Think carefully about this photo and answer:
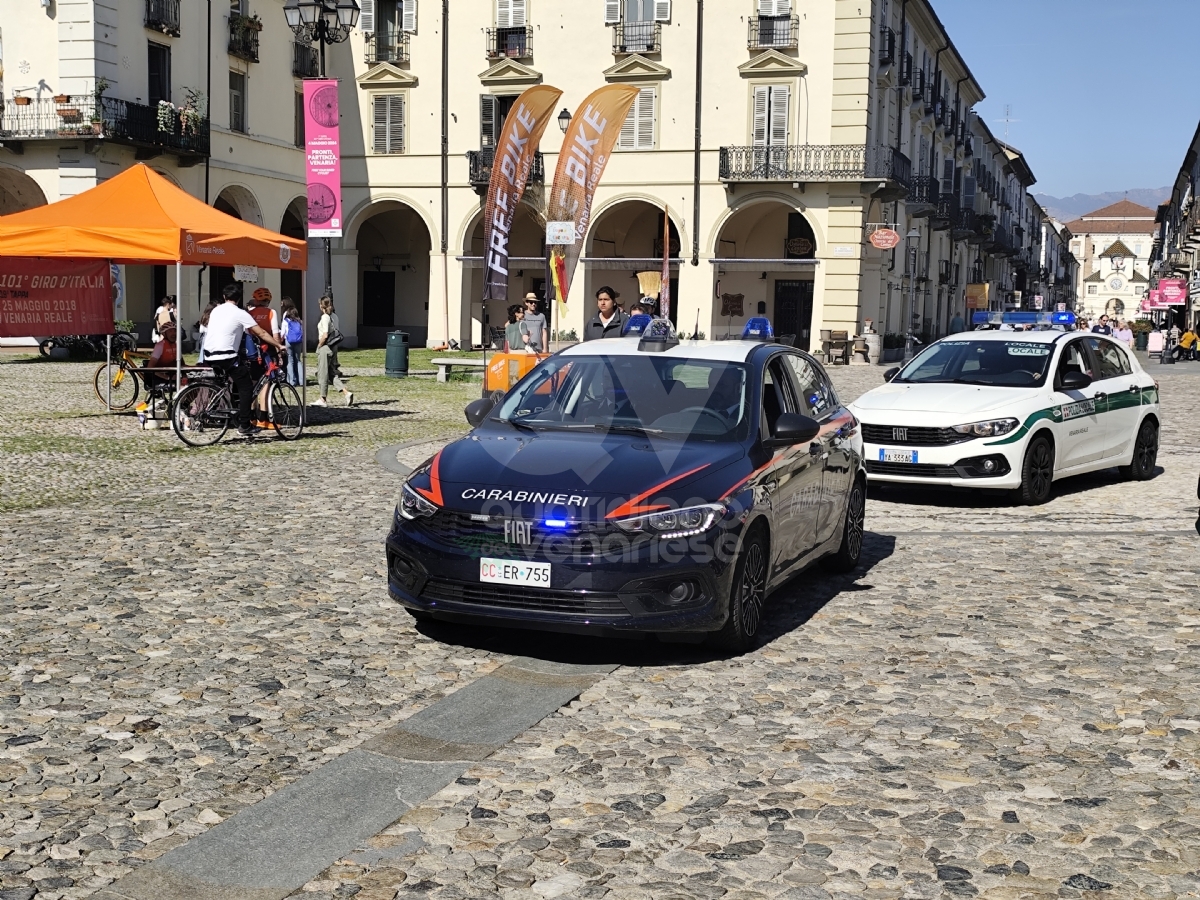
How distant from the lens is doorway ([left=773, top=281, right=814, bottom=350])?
43.9 metres

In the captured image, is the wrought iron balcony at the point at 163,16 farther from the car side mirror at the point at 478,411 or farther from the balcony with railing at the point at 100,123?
the car side mirror at the point at 478,411

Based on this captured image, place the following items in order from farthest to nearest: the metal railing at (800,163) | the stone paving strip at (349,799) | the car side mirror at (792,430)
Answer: the metal railing at (800,163)
the car side mirror at (792,430)
the stone paving strip at (349,799)

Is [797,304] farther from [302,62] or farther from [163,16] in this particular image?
[163,16]

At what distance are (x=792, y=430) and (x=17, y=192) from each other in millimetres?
34503

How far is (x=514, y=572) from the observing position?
20.2 feet

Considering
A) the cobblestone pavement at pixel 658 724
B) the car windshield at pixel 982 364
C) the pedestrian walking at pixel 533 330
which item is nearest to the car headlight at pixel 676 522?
the cobblestone pavement at pixel 658 724

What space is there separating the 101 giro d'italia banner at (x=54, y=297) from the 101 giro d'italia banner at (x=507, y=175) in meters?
5.74

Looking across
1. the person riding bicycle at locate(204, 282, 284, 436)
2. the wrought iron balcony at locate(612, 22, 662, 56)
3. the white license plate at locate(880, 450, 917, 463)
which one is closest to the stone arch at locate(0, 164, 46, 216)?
the wrought iron balcony at locate(612, 22, 662, 56)

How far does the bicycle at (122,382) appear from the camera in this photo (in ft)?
61.6

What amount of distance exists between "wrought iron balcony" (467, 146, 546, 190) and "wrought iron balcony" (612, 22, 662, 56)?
13.5ft

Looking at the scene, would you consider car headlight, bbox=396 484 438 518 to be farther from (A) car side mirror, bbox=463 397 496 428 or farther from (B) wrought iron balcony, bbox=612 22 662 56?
(B) wrought iron balcony, bbox=612 22 662 56

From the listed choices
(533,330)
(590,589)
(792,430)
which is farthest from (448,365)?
(590,589)

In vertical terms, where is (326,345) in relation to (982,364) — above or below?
below

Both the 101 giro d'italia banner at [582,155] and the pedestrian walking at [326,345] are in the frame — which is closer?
the pedestrian walking at [326,345]
